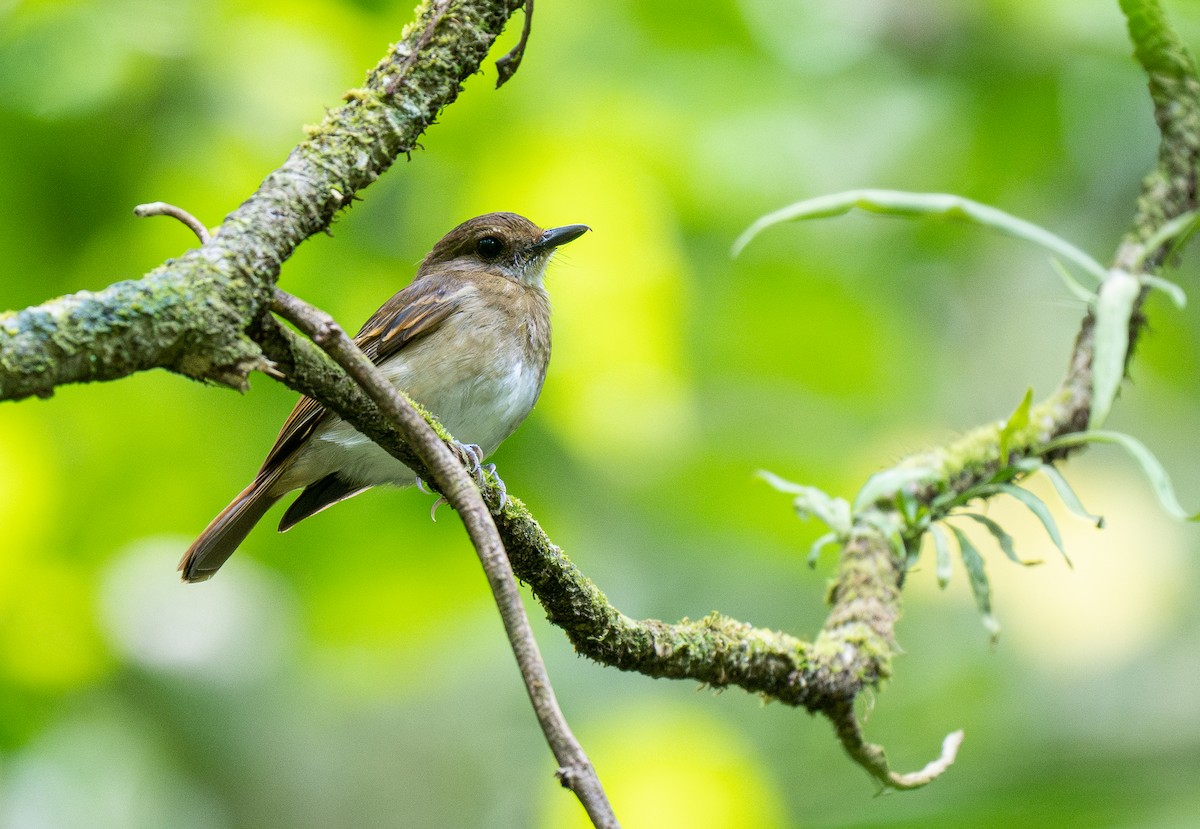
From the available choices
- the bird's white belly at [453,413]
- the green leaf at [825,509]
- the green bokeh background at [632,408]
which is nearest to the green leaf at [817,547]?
the green leaf at [825,509]

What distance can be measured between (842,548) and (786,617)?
308cm

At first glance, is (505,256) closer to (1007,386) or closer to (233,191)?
(233,191)

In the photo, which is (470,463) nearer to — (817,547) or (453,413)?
(817,547)

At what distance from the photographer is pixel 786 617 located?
605cm

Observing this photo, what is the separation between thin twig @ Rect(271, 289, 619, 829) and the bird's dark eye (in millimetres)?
2831

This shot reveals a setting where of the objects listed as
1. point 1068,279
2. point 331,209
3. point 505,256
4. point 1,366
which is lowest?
point 1,366

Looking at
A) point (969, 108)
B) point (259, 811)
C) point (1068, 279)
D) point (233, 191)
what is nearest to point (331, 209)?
point (1068, 279)

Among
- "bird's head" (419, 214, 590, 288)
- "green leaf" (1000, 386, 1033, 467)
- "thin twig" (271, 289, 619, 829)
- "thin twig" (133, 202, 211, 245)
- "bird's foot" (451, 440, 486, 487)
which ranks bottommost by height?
"thin twig" (271, 289, 619, 829)

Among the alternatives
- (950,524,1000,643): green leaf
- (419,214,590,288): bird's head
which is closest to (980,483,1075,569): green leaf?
(950,524,1000,643): green leaf

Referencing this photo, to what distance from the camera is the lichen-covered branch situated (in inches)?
49.9

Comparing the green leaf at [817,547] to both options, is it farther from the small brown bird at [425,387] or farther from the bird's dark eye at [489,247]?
the bird's dark eye at [489,247]

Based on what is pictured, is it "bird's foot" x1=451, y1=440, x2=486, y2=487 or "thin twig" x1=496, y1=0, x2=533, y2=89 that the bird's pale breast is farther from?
"thin twig" x1=496, y1=0, x2=533, y2=89

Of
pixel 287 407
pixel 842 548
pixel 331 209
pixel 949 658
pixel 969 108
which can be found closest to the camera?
pixel 331 209

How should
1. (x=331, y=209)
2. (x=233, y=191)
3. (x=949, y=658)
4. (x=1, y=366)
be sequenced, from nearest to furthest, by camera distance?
1. (x=1, y=366)
2. (x=331, y=209)
3. (x=233, y=191)
4. (x=949, y=658)
